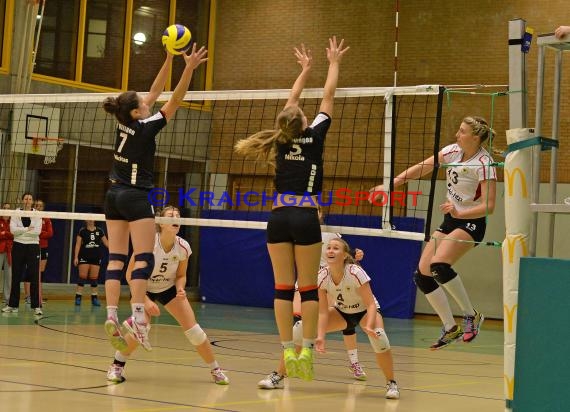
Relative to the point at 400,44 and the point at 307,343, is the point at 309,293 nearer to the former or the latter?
the point at 307,343

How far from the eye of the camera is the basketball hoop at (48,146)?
16.5 metres

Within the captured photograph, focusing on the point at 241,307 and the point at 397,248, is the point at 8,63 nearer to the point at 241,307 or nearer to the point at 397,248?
the point at 241,307

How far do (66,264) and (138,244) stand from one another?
39.1 feet

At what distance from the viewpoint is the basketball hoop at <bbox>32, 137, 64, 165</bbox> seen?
1655 centimetres

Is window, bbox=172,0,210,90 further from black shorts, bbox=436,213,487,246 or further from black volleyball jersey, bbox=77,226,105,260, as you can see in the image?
black shorts, bbox=436,213,487,246

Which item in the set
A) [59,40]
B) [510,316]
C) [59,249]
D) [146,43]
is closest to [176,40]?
[510,316]

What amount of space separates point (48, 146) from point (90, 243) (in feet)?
6.32

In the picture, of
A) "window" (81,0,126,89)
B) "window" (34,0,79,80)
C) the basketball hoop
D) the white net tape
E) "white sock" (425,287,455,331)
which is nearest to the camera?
"white sock" (425,287,455,331)

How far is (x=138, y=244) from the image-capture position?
7289mm

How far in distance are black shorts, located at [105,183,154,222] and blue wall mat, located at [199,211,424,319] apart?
33.0 ft

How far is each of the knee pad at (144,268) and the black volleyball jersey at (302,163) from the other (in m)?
1.20

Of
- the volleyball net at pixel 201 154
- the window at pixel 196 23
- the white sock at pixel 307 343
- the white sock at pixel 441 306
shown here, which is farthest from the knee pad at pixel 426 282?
the window at pixel 196 23

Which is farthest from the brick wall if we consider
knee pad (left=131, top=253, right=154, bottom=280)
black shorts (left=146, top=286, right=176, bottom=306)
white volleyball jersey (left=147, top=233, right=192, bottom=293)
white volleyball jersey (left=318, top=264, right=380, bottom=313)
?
knee pad (left=131, top=253, right=154, bottom=280)

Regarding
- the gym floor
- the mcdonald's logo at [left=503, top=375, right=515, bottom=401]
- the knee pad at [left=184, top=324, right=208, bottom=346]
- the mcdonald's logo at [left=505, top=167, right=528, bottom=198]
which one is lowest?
the gym floor
